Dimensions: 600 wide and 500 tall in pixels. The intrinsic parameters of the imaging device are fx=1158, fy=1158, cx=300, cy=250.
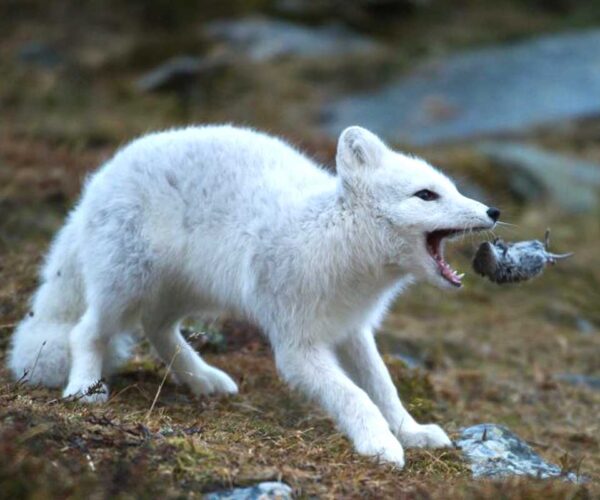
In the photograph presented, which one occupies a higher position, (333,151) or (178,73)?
(333,151)

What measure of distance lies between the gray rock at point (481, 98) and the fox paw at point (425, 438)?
338 inches

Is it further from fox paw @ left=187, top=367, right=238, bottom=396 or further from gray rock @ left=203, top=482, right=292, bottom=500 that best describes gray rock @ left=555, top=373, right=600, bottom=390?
gray rock @ left=203, top=482, right=292, bottom=500

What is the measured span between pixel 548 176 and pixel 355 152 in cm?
805

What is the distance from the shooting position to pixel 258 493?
4.38 meters

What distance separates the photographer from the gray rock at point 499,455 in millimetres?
5309

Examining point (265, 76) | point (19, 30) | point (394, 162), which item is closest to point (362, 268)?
point (394, 162)

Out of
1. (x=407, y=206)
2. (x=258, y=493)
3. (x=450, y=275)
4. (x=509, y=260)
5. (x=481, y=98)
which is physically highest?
(x=407, y=206)

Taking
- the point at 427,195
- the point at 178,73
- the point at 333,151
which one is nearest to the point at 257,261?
the point at 427,195

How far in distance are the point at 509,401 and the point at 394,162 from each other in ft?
8.99

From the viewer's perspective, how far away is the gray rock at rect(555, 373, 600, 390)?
8.44 m

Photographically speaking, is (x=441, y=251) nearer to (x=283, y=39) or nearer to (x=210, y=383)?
(x=210, y=383)

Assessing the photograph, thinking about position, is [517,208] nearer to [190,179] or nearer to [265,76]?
[265,76]

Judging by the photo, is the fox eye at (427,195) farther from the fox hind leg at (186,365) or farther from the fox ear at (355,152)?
the fox hind leg at (186,365)

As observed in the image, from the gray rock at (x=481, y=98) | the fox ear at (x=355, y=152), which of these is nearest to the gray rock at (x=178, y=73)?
the gray rock at (x=481, y=98)
